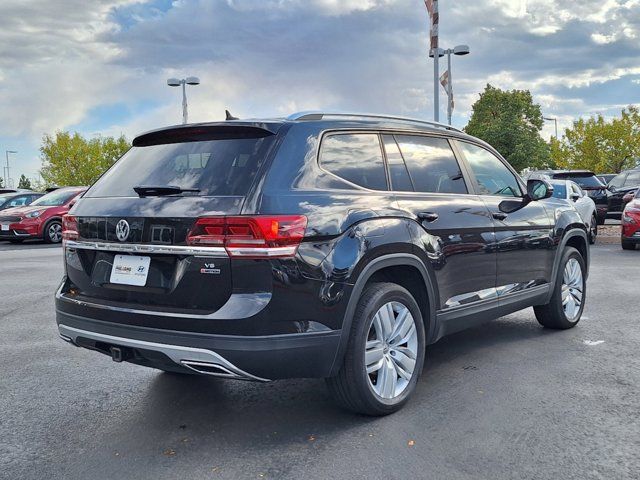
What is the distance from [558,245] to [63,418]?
4.25m

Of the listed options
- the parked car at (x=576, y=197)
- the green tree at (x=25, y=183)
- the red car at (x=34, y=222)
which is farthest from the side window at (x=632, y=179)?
the green tree at (x=25, y=183)

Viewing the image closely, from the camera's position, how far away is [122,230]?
368 cm

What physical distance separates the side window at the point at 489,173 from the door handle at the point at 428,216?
856 mm

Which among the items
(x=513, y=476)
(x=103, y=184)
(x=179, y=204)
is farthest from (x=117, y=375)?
(x=513, y=476)

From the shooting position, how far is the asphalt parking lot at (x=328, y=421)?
10.8 ft

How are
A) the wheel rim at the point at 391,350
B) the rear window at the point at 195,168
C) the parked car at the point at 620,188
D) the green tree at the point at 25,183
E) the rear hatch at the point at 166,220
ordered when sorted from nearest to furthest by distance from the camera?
the rear hatch at the point at 166,220 → the rear window at the point at 195,168 → the wheel rim at the point at 391,350 → the parked car at the point at 620,188 → the green tree at the point at 25,183

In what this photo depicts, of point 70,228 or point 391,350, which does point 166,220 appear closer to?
point 70,228

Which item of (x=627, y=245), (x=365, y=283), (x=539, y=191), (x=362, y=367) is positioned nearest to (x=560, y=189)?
(x=627, y=245)

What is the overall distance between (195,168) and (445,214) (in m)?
1.71

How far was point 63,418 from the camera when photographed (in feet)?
13.3

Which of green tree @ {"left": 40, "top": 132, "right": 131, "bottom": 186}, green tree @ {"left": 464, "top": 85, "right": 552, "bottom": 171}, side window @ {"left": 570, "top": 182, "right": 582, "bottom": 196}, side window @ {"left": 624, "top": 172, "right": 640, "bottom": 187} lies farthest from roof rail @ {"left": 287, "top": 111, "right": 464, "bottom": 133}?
green tree @ {"left": 40, "top": 132, "right": 131, "bottom": 186}

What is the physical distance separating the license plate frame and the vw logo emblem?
11cm

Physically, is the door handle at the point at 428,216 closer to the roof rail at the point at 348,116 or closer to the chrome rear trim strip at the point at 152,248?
the roof rail at the point at 348,116

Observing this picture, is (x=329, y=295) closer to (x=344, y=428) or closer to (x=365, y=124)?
(x=344, y=428)
